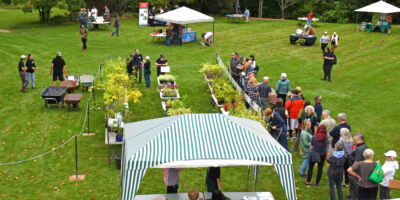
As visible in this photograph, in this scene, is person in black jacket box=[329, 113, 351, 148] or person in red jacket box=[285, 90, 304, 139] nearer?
person in black jacket box=[329, 113, 351, 148]

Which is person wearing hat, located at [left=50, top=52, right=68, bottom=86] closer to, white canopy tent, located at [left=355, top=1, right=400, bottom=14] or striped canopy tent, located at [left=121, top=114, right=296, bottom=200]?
striped canopy tent, located at [left=121, top=114, right=296, bottom=200]

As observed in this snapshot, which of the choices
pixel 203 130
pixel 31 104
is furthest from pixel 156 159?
pixel 31 104

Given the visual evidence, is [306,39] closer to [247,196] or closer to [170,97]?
[170,97]

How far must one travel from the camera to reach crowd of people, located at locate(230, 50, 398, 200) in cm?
984

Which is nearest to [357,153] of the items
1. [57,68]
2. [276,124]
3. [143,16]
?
[276,124]

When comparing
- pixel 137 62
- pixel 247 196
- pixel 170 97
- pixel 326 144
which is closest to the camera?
pixel 247 196

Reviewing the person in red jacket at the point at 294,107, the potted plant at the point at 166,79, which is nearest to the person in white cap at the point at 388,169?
the person in red jacket at the point at 294,107

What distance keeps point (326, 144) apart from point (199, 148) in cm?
413

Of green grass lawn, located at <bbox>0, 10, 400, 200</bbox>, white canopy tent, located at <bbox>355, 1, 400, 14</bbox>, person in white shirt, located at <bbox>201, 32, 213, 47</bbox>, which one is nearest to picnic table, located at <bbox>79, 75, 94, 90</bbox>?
green grass lawn, located at <bbox>0, 10, 400, 200</bbox>

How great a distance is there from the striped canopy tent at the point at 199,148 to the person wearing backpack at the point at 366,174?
4.76 feet

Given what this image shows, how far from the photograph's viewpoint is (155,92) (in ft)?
66.8

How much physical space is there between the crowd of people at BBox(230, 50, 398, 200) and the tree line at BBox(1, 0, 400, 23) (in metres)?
23.8

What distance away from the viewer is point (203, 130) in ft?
31.8

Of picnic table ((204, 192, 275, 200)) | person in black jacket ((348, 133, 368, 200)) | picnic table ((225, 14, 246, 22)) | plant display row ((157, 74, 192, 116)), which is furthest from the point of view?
picnic table ((225, 14, 246, 22))
